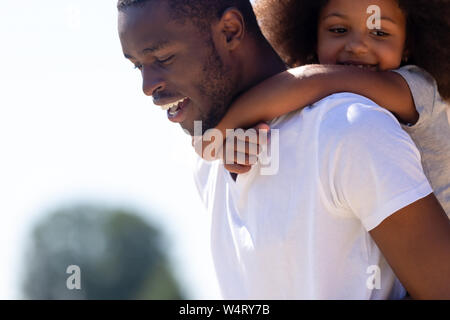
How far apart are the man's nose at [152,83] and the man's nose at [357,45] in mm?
751

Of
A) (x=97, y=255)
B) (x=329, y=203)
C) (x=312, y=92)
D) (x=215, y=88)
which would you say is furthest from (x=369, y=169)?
(x=97, y=255)

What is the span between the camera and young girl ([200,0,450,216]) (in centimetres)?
323

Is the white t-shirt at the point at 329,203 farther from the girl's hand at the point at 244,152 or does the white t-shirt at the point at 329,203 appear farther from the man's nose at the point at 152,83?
the man's nose at the point at 152,83

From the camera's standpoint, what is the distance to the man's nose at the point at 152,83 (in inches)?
133

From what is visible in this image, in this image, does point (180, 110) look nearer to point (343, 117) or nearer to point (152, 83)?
point (152, 83)

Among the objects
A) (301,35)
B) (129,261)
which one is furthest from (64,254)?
(301,35)

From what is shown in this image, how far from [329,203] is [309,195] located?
0.07 metres

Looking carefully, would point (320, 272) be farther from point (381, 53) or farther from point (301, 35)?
point (301, 35)

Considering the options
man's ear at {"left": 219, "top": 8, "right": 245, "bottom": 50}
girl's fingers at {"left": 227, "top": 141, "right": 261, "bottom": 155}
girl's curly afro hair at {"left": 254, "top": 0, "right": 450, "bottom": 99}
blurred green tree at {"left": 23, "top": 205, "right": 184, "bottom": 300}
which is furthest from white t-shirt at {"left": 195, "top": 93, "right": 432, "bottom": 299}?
blurred green tree at {"left": 23, "top": 205, "right": 184, "bottom": 300}

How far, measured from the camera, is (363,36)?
360 cm

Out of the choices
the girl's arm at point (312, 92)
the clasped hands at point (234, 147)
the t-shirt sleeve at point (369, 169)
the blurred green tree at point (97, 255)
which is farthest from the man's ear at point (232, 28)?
the blurred green tree at point (97, 255)

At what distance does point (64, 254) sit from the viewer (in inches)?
1433
